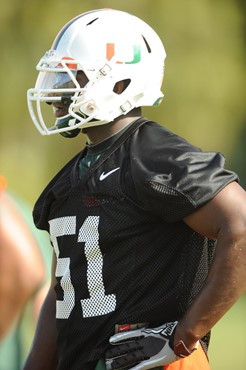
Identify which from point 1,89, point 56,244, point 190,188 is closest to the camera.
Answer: point 190,188

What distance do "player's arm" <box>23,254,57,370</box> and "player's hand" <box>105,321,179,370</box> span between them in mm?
491

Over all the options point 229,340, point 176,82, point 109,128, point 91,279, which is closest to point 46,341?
point 91,279

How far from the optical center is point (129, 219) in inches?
112

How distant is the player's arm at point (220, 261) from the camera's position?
8.82 feet

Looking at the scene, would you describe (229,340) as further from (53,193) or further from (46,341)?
(53,193)

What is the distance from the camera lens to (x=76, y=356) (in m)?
2.98

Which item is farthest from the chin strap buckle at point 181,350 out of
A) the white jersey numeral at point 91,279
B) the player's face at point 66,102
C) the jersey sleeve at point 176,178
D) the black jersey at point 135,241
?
the player's face at point 66,102

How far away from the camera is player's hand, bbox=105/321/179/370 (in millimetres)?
2775

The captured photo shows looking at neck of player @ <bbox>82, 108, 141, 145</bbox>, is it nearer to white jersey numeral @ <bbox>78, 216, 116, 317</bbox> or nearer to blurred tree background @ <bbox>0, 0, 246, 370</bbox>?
white jersey numeral @ <bbox>78, 216, 116, 317</bbox>

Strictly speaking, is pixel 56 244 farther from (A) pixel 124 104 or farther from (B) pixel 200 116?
(B) pixel 200 116

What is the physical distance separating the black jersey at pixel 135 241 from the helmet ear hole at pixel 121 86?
152 millimetres

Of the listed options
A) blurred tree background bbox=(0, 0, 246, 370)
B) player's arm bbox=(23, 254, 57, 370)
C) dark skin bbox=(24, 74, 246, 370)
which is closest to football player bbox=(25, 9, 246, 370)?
dark skin bbox=(24, 74, 246, 370)

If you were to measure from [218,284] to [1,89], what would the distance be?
2531 millimetres

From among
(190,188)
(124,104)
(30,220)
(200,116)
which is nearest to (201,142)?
(200,116)
